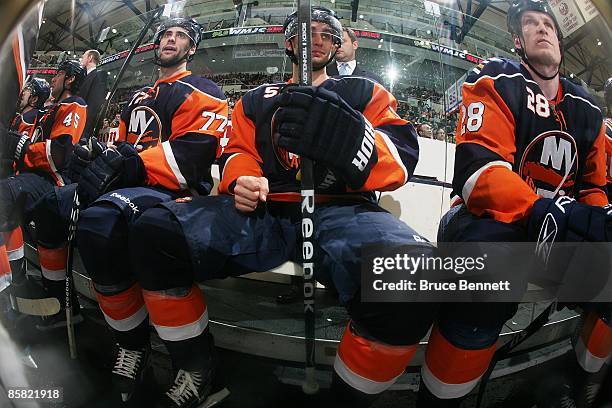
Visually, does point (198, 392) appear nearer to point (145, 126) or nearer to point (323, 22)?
point (145, 126)

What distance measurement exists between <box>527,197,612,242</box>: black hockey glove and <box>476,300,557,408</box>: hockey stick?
Result: 0.49ft

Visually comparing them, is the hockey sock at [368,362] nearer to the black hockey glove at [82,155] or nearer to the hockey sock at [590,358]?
the hockey sock at [590,358]

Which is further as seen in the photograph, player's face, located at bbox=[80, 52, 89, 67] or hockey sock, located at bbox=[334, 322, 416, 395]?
player's face, located at bbox=[80, 52, 89, 67]

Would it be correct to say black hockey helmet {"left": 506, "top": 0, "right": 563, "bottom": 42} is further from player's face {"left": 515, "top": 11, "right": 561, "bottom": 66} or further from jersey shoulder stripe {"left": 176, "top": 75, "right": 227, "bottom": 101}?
jersey shoulder stripe {"left": 176, "top": 75, "right": 227, "bottom": 101}

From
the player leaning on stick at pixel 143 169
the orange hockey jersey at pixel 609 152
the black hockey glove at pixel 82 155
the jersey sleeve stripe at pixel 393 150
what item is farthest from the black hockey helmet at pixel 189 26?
the orange hockey jersey at pixel 609 152

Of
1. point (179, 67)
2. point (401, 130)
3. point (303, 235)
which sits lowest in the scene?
point (303, 235)

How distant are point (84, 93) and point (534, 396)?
985 millimetres

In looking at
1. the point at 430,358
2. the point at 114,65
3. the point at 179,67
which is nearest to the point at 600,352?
the point at 430,358

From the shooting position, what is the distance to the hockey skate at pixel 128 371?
28.5 inches

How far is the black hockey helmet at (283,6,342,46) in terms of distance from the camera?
0.64 m

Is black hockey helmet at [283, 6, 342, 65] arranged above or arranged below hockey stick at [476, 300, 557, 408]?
above

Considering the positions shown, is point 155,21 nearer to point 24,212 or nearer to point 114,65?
point 114,65

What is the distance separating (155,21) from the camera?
2.24 ft

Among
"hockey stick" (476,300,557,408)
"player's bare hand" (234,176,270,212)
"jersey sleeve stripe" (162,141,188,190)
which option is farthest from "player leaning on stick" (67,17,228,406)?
"hockey stick" (476,300,557,408)
